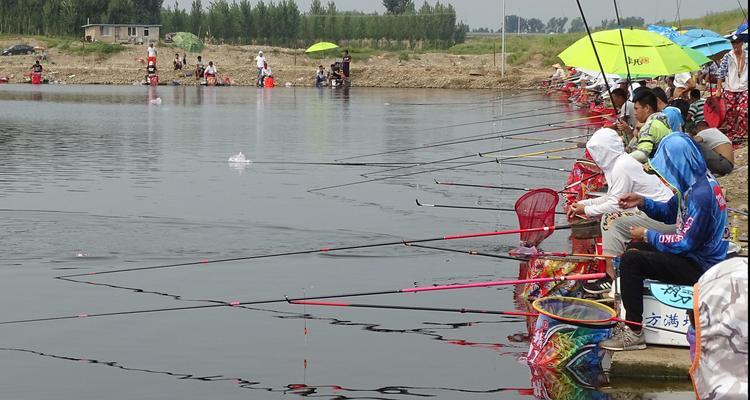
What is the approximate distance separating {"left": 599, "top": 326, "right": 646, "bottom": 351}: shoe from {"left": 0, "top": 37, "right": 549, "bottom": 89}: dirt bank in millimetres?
45982

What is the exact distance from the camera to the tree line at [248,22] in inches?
3159

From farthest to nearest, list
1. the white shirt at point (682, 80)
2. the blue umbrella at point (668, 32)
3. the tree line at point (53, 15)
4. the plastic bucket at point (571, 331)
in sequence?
the tree line at point (53, 15)
the blue umbrella at point (668, 32)
the white shirt at point (682, 80)
the plastic bucket at point (571, 331)

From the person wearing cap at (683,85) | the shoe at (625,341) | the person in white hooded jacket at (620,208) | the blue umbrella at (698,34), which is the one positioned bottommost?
the shoe at (625,341)

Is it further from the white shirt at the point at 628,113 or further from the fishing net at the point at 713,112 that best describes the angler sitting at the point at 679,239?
the fishing net at the point at 713,112

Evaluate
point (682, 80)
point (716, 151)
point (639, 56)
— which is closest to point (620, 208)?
point (716, 151)

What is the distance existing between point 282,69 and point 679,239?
5598cm

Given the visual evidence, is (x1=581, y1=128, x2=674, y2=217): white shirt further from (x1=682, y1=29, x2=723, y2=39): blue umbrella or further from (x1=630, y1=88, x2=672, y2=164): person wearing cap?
(x1=682, y1=29, x2=723, y2=39): blue umbrella

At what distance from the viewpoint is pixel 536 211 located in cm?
1037

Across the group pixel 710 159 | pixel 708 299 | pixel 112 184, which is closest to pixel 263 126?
pixel 112 184

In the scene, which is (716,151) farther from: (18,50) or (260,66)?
(18,50)

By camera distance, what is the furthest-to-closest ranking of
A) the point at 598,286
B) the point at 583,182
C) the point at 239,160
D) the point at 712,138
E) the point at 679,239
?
the point at 239,160 → the point at 583,182 → the point at 712,138 → the point at 598,286 → the point at 679,239

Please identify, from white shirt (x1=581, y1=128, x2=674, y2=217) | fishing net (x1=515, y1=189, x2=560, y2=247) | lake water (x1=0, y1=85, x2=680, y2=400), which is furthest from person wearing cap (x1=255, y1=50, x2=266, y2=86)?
white shirt (x1=581, y1=128, x2=674, y2=217)

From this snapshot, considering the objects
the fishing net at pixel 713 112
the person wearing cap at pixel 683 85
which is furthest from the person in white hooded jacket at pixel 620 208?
the person wearing cap at pixel 683 85

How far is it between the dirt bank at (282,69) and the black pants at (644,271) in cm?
4625
